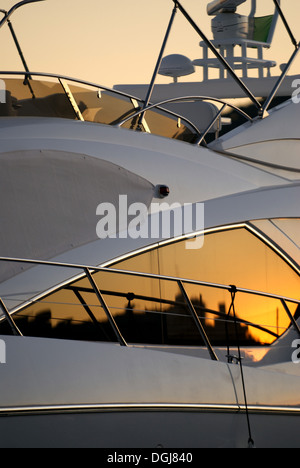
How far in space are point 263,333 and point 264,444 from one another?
4.39 feet

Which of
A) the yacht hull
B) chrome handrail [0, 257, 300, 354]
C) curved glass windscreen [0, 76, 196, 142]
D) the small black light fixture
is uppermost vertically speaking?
curved glass windscreen [0, 76, 196, 142]

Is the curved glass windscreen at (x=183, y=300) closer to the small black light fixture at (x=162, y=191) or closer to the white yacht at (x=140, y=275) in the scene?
the white yacht at (x=140, y=275)

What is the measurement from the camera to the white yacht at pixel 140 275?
5383 millimetres

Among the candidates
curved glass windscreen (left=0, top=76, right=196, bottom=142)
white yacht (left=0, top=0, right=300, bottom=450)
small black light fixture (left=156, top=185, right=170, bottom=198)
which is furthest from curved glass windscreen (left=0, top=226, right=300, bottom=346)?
curved glass windscreen (left=0, top=76, right=196, bottom=142)

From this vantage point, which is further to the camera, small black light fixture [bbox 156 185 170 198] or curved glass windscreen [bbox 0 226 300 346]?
small black light fixture [bbox 156 185 170 198]

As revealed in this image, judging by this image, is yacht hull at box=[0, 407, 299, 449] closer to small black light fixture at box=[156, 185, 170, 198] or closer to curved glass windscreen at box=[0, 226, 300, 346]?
curved glass windscreen at box=[0, 226, 300, 346]

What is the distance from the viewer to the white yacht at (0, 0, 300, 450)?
5.38 meters

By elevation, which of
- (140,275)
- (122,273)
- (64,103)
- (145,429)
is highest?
(64,103)

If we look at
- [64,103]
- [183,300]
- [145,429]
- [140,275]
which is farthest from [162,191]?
[145,429]

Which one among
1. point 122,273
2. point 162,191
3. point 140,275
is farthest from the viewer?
point 162,191

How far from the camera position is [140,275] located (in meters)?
5.78

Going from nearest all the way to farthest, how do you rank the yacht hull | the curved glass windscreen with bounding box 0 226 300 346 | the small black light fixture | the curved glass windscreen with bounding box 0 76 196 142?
the yacht hull → the curved glass windscreen with bounding box 0 226 300 346 → the small black light fixture → the curved glass windscreen with bounding box 0 76 196 142

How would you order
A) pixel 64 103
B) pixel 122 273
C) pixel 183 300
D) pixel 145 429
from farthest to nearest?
pixel 64 103, pixel 183 300, pixel 122 273, pixel 145 429

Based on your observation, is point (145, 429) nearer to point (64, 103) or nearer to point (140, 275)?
point (140, 275)
